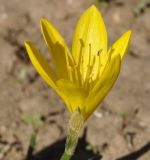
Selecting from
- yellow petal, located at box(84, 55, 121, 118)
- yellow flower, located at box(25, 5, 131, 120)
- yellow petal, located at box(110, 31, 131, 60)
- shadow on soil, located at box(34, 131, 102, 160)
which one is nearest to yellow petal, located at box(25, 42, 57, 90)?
yellow flower, located at box(25, 5, 131, 120)

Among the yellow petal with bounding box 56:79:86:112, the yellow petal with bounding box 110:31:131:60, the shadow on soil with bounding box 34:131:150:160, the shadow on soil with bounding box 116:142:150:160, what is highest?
the yellow petal with bounding box 110:31:131:60

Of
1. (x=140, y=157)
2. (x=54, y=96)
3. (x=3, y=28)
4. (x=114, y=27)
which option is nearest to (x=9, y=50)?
(x=3, y=28)

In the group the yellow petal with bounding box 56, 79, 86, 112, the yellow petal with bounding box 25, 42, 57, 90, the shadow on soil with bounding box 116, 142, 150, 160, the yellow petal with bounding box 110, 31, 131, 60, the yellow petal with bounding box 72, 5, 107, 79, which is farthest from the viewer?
the shadow on soil with bounding box 116, 142, 150, 160

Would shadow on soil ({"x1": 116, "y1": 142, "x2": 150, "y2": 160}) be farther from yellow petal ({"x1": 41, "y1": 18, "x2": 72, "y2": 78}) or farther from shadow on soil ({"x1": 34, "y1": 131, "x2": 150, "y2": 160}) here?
yellow petal ({"x1": 41, "y1": 18, "x2": 72, "y2": 78})

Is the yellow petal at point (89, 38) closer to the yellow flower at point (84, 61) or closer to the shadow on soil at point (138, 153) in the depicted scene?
the yellow flower at point (84, 61)

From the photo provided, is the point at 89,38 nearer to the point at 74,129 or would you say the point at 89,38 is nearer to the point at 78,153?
the point at 74,129

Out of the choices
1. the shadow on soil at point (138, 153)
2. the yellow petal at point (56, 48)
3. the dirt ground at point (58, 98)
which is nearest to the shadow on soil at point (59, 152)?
the dirt ground at point (58, 98)

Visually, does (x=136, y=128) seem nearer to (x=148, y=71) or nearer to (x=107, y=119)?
(x=107, y=119)

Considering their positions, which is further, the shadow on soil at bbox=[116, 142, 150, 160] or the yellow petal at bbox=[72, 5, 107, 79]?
the shadow on soil at bbox=[116, 142, 150, 160]
